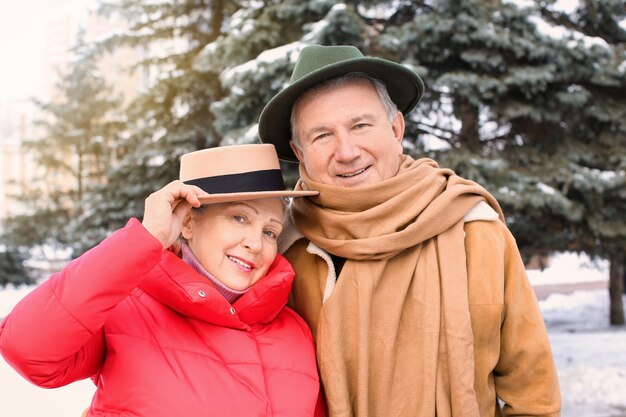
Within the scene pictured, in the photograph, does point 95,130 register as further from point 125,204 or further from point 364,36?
point 364,36

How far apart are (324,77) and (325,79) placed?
28mm

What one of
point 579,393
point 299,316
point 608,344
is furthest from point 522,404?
point 608,344

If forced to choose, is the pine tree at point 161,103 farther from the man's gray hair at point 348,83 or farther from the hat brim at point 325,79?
the man's gray hair at point 348,83

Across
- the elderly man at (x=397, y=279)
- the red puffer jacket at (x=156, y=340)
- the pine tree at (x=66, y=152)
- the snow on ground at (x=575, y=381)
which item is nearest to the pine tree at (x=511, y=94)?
the snow on ground at (x=575, y=381)

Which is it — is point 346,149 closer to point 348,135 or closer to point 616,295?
point 348,135

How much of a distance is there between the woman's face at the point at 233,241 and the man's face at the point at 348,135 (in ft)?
1.00

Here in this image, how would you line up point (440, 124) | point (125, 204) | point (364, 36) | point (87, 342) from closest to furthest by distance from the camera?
point (87, 342) → point (364, 36) → point (440, 124) → point (125, 204)

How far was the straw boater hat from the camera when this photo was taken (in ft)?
6.46

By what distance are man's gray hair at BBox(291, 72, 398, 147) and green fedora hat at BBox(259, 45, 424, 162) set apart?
2 cm

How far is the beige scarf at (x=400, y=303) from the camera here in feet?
6.29

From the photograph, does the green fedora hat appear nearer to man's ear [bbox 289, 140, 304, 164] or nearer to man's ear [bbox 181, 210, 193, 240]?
man's ear [bbox 289, 140, 304, 164]

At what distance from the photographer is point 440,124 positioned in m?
7.70

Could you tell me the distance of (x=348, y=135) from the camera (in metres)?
2.12

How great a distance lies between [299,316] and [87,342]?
72cm
